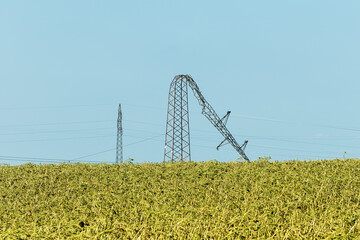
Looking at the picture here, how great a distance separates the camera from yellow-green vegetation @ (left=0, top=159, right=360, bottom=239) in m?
4.56

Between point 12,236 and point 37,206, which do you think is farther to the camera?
point 37,206

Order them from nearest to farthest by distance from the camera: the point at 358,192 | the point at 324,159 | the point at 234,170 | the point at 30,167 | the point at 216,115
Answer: the point at 358,192 < the point at 234,170 < the point at 324,159 < the point at 30,167 < the point at 216,115

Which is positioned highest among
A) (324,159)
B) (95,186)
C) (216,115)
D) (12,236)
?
(216,115)

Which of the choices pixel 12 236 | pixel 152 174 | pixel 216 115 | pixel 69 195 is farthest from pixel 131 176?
pixel 216 115

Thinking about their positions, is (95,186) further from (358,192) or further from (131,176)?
(358,192)

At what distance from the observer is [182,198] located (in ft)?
29.2

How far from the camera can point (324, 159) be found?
1273cm

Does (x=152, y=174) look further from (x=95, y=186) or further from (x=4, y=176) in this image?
(x=4, y=176)

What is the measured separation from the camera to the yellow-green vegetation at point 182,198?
456 centimetres

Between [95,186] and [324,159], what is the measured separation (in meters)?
7.29

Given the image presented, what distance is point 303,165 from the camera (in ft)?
39.2

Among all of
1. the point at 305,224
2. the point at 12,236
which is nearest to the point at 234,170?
the point at 305,224

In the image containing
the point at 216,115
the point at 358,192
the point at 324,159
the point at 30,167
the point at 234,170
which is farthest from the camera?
the point at 216,115

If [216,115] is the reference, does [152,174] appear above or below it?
below
